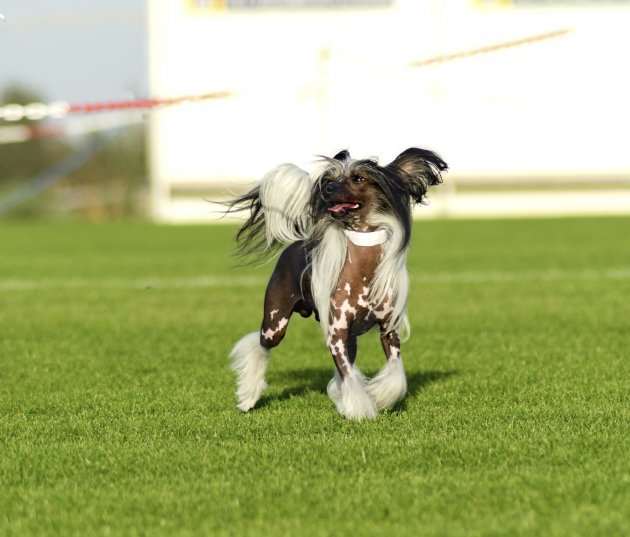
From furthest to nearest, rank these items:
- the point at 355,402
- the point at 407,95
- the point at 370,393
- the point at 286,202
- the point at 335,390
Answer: the point at 407,95
the point at 335,390
the point at 286,202
the point at 370,393
the point at 355,402

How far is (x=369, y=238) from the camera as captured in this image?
6.46 m

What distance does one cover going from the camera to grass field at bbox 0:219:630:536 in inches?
183

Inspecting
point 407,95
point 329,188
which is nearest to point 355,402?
point 329,188

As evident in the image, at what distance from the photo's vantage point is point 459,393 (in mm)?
7355

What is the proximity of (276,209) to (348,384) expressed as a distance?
1.06 meters

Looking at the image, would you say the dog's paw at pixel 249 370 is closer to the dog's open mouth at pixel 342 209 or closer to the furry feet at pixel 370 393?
the furry feet at pixel 370 393

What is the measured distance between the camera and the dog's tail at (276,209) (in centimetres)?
659

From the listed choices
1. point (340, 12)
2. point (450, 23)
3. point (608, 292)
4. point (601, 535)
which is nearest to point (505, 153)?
point (450, 23)

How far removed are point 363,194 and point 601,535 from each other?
261 cm

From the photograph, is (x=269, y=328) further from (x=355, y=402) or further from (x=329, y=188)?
(x=329, y=188)

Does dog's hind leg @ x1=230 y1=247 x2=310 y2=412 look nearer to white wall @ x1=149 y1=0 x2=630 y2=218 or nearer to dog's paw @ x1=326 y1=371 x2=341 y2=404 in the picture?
dog's paw @ x1=326 y1=371 x2=341 y2=404

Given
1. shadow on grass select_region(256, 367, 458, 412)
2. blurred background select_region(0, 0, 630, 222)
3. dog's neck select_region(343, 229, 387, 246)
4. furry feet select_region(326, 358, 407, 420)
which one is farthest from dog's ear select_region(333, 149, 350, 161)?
blurred background select_region(0, 0, 630, 222)

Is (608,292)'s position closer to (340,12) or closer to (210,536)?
(210,536)

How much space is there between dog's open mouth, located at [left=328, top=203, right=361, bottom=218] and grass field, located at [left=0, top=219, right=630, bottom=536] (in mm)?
914
